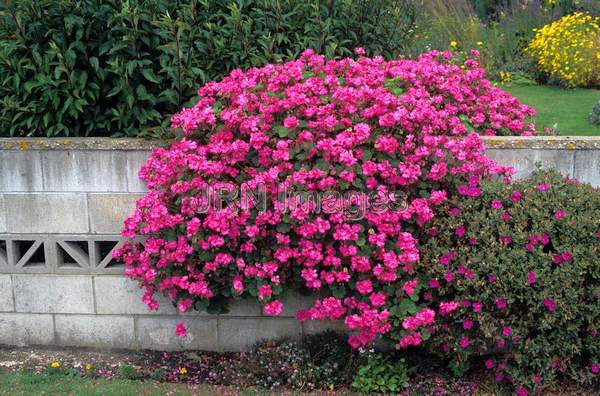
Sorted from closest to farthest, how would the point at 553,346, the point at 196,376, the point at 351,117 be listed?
1. the point at 553,346
2. the point at 351,117
3. the point at 196,376

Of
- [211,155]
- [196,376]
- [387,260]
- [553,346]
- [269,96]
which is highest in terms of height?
[269,96]

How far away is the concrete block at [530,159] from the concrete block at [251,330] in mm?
1537

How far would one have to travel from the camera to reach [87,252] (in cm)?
432

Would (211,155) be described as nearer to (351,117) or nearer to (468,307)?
(351,117)

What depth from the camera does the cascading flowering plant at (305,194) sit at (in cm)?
351

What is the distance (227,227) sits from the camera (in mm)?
3527

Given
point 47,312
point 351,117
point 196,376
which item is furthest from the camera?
point 47,312

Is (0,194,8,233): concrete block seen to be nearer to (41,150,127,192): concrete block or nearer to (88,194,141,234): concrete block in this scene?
(41,150,127,192): concrete block

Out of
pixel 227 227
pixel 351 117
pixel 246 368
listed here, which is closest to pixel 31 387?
pixel 246 368

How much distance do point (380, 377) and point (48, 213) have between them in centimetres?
221

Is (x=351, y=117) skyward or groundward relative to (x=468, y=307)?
skyward

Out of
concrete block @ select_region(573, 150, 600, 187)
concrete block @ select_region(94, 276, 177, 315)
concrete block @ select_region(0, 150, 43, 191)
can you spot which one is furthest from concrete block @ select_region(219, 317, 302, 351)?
concrete block @ select_region(573, 150, 600, 187)

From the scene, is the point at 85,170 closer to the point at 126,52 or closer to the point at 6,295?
the point at 126,52

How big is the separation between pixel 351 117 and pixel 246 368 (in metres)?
1.53
